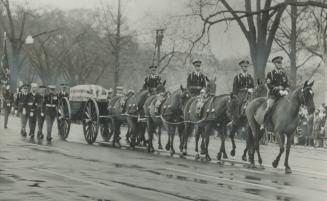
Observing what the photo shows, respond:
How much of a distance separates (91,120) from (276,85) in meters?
8.61

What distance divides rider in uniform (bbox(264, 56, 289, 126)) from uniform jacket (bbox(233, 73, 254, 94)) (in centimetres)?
152

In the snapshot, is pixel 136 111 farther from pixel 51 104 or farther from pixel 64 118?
pixel 64 118

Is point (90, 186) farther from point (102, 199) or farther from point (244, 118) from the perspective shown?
point (244, 118)

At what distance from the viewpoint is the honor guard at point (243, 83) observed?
1939cm

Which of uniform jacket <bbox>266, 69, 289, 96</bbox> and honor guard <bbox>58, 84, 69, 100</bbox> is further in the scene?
honor guard <bbox>58, 84, 69, 100</bbox>

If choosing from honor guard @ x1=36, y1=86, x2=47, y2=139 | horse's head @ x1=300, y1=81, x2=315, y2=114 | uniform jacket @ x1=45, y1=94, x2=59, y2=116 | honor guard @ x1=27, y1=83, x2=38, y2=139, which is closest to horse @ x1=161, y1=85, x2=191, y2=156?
horse's head @ x1=300, y1=81, x2=315, y2=114

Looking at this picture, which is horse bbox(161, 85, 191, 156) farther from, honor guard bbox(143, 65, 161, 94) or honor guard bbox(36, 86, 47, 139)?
honor guard bbox(36, 86, 47, 139)

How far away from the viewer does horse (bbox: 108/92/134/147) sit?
2389 centimetres

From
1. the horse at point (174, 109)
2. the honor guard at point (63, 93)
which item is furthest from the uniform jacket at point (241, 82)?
the honor guard at point (63, 93)

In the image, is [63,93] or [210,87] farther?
[63,93]

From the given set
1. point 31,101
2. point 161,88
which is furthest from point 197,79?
point 31,101

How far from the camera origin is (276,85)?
17859mm

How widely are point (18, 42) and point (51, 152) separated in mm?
52565

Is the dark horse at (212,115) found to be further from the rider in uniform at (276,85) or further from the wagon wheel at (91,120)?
the wagon wheel at (91,120)
